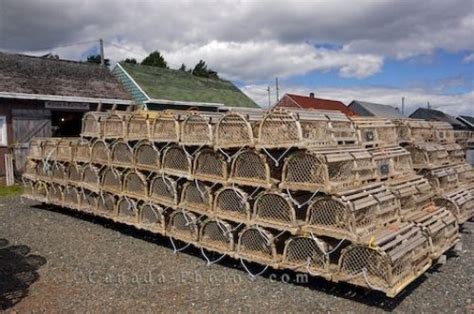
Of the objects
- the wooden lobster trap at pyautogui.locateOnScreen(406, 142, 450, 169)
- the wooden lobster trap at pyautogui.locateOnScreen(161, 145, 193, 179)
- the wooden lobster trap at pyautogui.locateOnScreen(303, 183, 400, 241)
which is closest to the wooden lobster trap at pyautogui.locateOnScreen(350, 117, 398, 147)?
the wooden lobster trap at pyautogui.locateOnScreen(406, 142, 450, 169)

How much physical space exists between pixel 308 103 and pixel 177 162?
24948mm

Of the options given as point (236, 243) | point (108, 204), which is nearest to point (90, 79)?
point (108, 204)

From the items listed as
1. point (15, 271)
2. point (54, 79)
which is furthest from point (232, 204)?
point (54, 79)

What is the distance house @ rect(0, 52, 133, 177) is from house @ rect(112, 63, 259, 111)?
0.65m

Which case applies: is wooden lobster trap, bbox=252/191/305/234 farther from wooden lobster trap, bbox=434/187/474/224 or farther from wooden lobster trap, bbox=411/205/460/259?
wooden lobster trap, bbox=434/187/474/224

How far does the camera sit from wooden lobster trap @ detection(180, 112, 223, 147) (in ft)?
26.0

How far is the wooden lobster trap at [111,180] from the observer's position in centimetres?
973

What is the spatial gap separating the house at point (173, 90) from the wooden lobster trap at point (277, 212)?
13571 millimetres

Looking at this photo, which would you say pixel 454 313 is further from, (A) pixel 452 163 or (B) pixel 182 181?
(A) pixel 452 163

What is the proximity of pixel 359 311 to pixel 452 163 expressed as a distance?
6758 millimetres

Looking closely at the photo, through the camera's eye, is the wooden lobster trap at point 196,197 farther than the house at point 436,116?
No

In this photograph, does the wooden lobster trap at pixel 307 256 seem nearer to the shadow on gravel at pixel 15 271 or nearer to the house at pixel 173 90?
the shadow on gravel at pixel 15 271

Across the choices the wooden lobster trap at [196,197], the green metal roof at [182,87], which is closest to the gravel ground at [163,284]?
the wooden lobster trap at [196,197]

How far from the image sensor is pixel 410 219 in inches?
289
